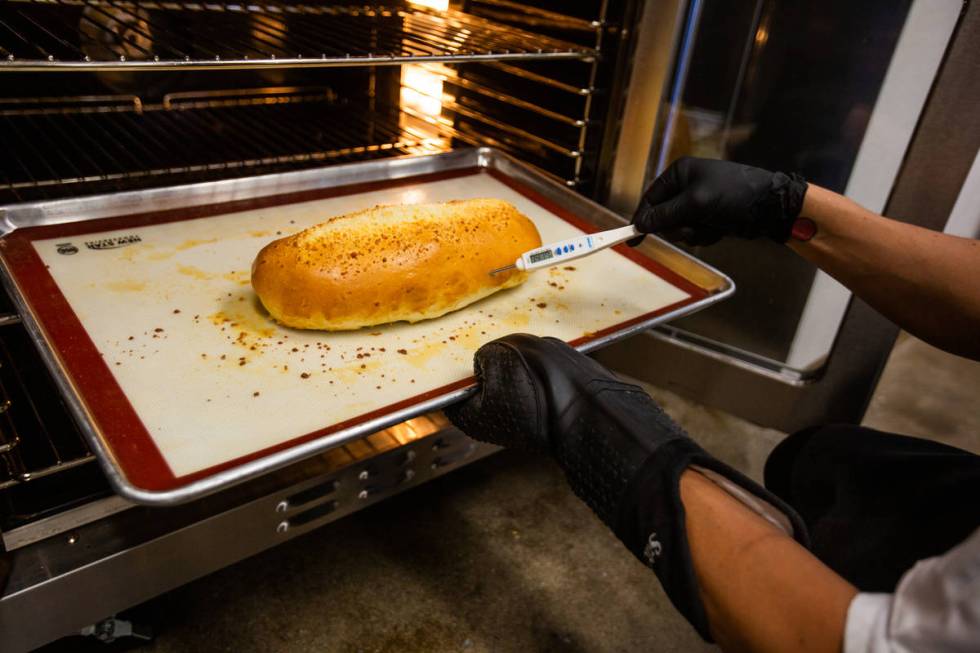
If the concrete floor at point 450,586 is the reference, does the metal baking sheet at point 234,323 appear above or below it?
above

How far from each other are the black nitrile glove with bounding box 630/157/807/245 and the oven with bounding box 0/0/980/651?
35cm

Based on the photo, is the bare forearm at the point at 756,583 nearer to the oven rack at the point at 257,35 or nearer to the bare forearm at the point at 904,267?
the bare forearm at the point at 904,267

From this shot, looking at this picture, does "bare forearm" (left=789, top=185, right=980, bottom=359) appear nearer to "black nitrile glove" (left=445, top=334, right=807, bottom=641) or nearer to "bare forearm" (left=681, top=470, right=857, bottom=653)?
"black nitrile glove" (left=445, top=334, right=807, bottom=641)

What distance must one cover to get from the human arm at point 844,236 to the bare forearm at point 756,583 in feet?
2.37

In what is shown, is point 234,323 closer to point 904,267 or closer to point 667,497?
point 667,497

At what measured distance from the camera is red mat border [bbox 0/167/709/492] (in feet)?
3.46

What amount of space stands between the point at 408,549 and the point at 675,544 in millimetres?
1149

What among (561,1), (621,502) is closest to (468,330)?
(621,502)

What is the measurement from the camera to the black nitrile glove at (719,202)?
1.56 metres

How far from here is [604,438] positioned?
3.79ft

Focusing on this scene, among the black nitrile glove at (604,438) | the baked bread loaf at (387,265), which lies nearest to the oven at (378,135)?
the baked bread loaf at (387,265)

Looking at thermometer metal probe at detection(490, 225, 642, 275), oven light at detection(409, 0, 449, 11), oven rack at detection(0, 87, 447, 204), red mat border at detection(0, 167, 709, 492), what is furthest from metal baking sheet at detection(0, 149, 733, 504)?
oven light at detection(409, 0, 449, 11)

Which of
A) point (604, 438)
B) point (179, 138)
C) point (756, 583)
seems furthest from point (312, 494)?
point (179, 138)

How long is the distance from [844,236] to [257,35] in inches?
65.1
